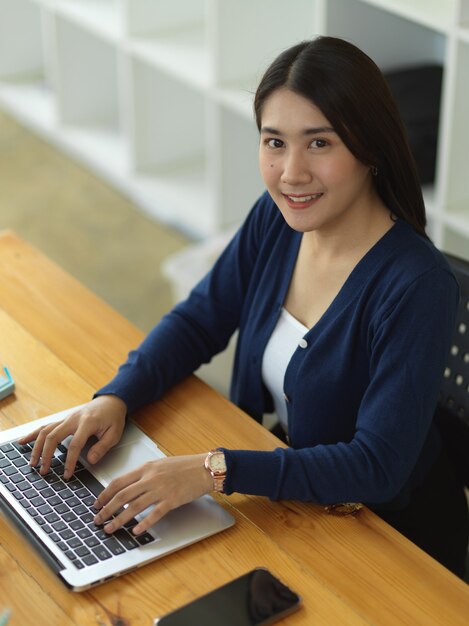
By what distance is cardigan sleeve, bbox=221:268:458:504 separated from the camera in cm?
137

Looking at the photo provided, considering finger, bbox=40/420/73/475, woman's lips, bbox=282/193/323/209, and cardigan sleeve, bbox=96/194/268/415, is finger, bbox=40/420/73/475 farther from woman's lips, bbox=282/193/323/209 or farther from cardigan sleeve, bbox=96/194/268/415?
woman's lips, bbox=282/193/323/209

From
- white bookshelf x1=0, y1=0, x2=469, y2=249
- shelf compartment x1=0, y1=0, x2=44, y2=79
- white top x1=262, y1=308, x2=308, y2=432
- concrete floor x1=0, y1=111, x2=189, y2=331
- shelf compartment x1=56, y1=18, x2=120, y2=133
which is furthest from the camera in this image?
shelf compartment x1=0, y1=0, x2=44, y2=79

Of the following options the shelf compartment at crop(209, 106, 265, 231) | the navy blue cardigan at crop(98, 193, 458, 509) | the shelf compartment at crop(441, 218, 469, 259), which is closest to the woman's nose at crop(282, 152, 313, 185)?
the navy blue cardigan at crop(98, 193, 458, 509)

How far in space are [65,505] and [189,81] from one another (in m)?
2.12

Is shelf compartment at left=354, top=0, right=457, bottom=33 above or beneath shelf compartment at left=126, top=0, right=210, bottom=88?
above

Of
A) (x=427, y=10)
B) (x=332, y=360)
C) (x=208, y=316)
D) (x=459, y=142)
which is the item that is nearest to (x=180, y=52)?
(x=427, y=10)

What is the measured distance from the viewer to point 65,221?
3.84 meters

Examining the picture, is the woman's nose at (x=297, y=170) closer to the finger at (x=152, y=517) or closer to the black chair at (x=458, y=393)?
the black chair at (x=458, y=393)

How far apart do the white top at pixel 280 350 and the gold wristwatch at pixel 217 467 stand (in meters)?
0.28

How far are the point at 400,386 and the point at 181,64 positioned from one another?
6.96 feet

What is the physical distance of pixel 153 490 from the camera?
133 centimetres

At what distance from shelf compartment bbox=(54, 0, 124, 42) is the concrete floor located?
0.60m

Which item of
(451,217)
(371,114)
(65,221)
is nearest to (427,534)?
(371,114)

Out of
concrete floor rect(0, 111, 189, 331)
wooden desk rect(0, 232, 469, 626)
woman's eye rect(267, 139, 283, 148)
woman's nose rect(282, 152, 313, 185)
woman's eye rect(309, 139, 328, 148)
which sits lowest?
concrete floor rect(0, 111, 189, 331)
